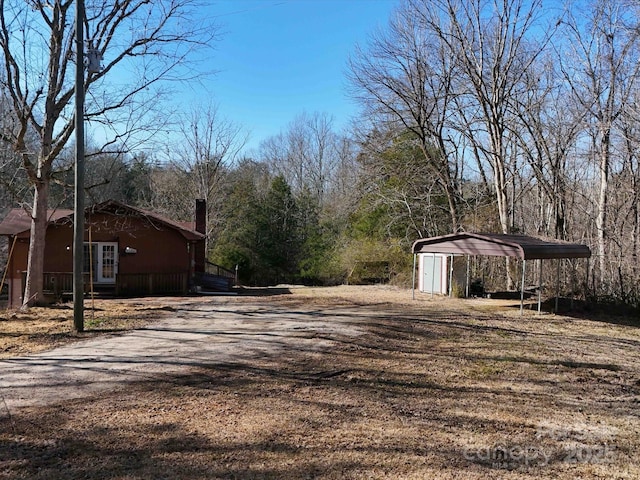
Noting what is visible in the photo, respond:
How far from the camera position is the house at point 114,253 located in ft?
57.6

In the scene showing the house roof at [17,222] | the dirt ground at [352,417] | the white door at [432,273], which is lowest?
the dirt ground at [352,417]

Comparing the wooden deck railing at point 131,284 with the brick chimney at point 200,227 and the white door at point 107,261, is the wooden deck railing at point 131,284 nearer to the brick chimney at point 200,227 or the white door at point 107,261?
the white door at point 107,261

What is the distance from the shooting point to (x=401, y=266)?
24.3 m

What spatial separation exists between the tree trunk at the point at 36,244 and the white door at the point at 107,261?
5963mm

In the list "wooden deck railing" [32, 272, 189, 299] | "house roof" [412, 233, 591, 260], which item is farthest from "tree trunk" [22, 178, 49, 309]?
"house roof" [412, 233, 591, 260]

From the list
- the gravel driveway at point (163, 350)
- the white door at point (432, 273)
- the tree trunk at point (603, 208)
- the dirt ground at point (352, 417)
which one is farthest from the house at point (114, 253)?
the tree trunk at point (603, 208)

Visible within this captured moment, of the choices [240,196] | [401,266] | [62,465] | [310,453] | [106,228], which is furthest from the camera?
[240,196]

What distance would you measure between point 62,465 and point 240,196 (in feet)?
101

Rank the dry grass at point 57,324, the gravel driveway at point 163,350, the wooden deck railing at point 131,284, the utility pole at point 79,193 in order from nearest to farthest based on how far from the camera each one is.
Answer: the gravel driveway at point 163,350
the dry grass at point 57,324
the utility pole at point 79,193
the wooden deck railing at point 131,284

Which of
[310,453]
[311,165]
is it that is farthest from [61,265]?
[311,165]

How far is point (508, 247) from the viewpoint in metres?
14.1

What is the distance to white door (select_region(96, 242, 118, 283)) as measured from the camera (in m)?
18.6

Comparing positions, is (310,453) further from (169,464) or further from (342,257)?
(342,257)

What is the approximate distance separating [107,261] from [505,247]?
49.6 feet
